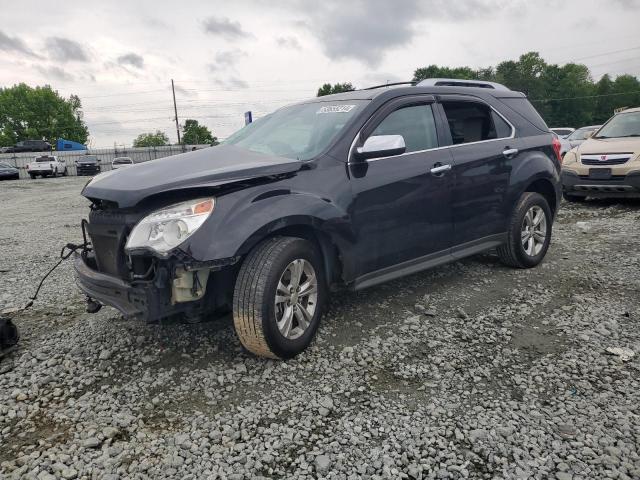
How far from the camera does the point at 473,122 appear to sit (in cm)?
450

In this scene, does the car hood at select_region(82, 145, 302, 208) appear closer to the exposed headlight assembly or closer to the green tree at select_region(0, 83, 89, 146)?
the exposed headlight assembly

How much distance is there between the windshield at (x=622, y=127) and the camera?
9.04 m

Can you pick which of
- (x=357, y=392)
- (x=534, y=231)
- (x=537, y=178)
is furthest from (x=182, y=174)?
(x=534, y=231)

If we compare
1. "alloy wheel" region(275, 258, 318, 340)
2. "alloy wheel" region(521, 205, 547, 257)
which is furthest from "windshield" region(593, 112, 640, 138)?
"alloy wheel" region(275, 258, 318, 340)

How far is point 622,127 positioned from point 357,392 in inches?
357

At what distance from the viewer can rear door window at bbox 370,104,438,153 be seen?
3.81 m

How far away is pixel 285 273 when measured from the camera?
3094 millimetres

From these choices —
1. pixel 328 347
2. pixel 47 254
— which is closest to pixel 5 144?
pixel 47 254

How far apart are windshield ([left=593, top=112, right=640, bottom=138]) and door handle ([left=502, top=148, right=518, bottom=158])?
577 cm

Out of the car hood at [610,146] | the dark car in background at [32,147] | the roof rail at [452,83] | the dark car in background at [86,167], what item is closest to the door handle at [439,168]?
the roof rail at [452,83]

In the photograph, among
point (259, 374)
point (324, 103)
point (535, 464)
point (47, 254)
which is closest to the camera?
point (535, 464)

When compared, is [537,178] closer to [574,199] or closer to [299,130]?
[299,130]

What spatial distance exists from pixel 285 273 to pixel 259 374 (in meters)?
0.66

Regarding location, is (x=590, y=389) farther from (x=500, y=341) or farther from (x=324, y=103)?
(x=324, y=103)
